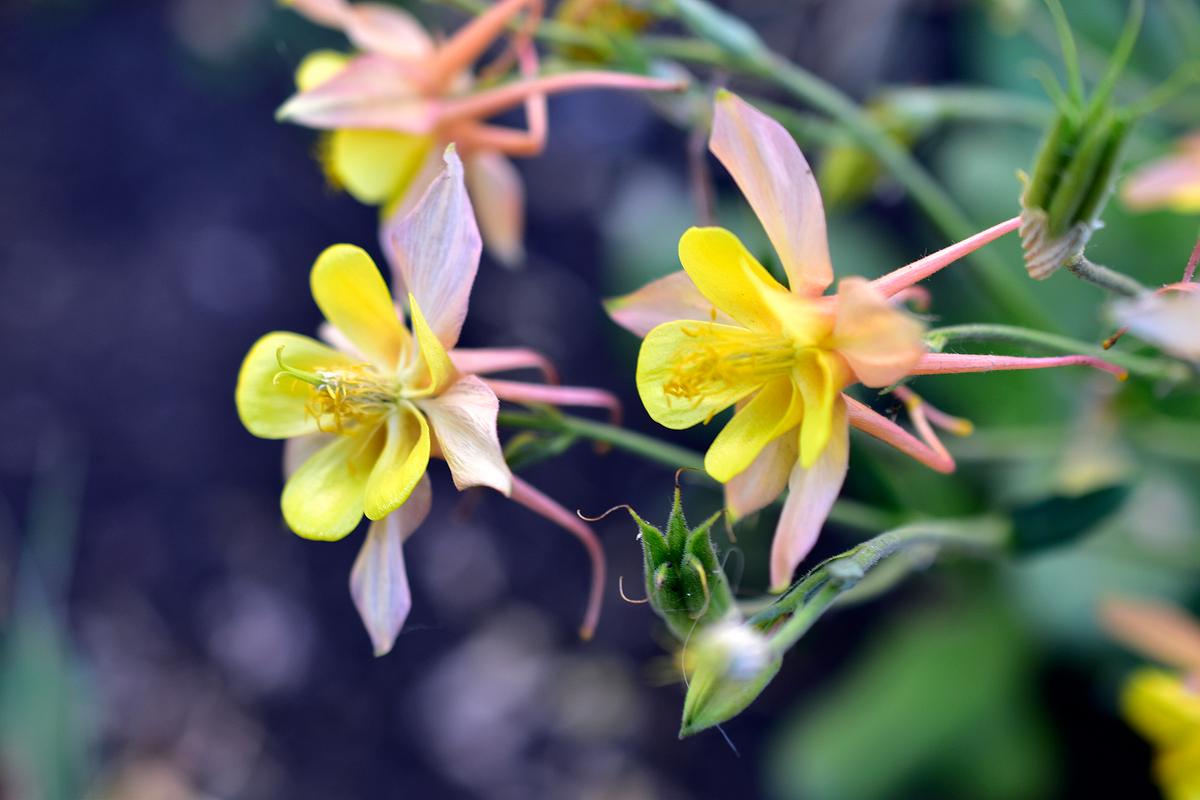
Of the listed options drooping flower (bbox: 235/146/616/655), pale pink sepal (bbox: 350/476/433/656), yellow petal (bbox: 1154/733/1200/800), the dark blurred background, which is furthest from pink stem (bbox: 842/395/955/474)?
the dark blurred background

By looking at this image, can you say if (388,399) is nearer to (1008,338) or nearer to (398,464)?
(398,464)

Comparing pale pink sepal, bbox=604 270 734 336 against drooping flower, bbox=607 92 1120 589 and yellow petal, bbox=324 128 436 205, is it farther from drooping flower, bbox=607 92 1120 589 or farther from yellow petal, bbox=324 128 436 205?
yellow petal, bbox=324 128 436 205

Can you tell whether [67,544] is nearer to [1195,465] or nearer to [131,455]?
[131,455]

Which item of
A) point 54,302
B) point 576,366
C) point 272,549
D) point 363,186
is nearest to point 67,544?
point 272,549

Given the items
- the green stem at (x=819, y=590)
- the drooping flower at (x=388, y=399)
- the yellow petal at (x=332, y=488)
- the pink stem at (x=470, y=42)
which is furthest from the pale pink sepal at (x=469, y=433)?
the pink stem at (x=470, y=42)

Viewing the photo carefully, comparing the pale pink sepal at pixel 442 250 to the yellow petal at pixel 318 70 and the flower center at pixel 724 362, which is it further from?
the yellow petal at pixel 318 70
